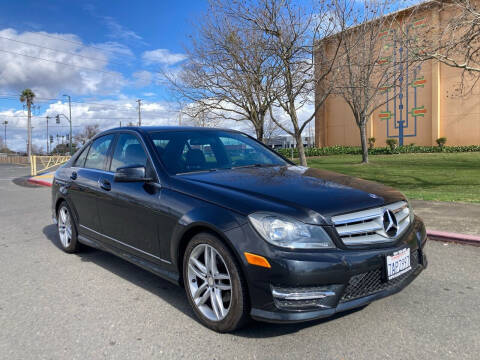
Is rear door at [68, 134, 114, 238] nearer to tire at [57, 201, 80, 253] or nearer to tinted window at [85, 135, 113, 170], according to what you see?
tinted window at [85, 135, 113, 170]

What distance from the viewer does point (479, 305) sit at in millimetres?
3488

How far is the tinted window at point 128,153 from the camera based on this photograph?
404 cm

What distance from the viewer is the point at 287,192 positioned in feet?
10.2

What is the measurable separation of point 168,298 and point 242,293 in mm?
1229

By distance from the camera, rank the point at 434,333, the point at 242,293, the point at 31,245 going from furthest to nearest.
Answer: the point at 31,245 → the point at 434,333 → the point at 242,293

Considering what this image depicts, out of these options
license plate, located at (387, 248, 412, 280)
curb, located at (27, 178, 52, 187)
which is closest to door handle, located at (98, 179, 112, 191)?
license plate, located at (387, 248, 412, 280)

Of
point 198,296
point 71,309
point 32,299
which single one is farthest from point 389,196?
point 32,299

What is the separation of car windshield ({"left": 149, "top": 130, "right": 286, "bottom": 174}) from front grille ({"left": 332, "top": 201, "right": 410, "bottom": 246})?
59.4 inches

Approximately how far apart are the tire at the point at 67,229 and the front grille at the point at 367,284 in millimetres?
3634

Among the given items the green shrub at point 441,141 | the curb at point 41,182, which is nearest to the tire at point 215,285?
the curb at point 41,182

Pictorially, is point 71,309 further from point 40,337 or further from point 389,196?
point 389,196

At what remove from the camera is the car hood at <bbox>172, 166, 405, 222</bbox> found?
9.34 ft

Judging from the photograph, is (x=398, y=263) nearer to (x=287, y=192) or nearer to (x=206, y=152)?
(x=287, y=192)

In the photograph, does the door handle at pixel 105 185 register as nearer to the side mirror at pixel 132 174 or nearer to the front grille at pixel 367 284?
the side mirror at pixel 132 174
